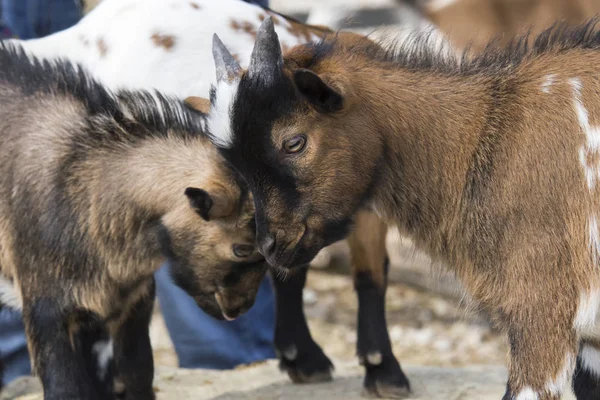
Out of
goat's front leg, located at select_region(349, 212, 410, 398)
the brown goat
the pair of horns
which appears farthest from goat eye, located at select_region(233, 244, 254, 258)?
the brown goat

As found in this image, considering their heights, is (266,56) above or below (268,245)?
above

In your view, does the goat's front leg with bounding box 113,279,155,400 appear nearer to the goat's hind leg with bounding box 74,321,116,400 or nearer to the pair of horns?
the goat's hind leg with bounding box 74,321,116,400

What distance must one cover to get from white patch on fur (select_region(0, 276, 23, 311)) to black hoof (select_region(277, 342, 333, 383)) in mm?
1477

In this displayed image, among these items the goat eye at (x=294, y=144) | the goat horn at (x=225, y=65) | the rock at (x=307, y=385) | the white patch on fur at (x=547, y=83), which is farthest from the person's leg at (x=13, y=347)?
the white patch on fur at (x=547, y=83)

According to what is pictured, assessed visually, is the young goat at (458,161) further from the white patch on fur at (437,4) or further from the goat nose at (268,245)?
the white patch on fur at (437,4)

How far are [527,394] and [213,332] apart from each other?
118 inches

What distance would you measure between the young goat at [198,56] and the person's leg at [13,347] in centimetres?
186

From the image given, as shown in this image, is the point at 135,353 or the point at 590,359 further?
the point at 135,353

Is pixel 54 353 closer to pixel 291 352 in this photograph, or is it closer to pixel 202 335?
pixel 291 352

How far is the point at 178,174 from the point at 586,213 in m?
1.85

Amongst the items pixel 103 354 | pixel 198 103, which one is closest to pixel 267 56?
pixel 198 103

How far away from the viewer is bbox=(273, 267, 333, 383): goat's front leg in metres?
5.86

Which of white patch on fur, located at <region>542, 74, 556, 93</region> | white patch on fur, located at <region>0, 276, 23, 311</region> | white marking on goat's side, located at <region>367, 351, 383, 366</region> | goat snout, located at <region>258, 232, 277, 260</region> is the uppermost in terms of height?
white patch on fur, located at <region>542, 74, 556, 93</region>

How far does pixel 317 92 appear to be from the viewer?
4.04m
